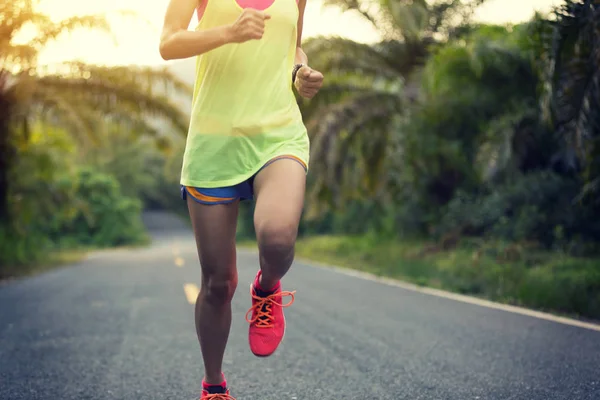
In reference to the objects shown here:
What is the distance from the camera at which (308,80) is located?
285cm

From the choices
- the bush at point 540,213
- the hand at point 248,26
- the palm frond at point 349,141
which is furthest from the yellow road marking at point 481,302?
the hand at point 248,26

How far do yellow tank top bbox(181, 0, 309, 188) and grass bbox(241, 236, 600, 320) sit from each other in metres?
4.86

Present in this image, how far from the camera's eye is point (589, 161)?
24.5 feet

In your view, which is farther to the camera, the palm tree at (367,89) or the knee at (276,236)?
the palm tree at (367,89)

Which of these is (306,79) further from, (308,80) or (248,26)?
(248,26)

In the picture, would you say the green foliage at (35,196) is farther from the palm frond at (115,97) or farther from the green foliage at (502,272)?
the green foliage at (502,272)

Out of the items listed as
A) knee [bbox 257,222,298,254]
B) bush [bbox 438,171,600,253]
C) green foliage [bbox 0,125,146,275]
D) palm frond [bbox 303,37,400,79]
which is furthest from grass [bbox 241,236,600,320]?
green foliage [bbox 0,125,146,275]

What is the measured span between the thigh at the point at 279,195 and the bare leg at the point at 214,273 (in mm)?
183

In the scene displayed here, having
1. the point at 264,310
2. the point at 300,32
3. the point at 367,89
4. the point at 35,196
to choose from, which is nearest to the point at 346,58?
the point at 367,89

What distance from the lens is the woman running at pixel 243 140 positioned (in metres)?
2.72

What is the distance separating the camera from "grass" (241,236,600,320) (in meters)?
7.24

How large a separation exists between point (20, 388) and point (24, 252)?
44.4 ft

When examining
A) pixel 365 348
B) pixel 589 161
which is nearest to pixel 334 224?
pixel 589 161

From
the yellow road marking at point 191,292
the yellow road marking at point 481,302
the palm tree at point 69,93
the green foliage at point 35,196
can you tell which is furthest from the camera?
the green foliage at point 35,196
